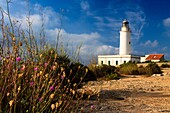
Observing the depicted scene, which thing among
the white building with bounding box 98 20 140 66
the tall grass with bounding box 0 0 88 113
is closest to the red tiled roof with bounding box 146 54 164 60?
the white building with bounding box 98 20 140 66

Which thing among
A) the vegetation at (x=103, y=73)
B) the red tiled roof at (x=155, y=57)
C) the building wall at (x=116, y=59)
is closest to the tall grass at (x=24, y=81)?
the vegetation at (x=103, y=73)

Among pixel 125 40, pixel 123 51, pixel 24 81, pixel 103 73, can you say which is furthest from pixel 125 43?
pixel 24 81

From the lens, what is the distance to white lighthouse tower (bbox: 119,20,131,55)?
58031 millimetres

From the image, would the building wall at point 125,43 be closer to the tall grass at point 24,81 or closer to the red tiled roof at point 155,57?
the red tiled roof at point 155,57

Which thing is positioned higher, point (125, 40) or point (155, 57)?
point (125, 40)

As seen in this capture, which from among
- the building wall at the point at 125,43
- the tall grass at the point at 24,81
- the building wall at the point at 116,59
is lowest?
the tall grass at the point at 24,81

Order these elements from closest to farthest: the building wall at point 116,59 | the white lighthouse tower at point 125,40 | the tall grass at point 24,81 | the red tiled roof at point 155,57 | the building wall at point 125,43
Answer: the tall grass at point 24,81 → the building wall at point 116,59 → the red tiled roof at point 155,57 → the building wall at point 125,43 → the white lighthouse tower at point 125,40

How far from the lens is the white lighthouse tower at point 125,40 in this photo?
58031 mm

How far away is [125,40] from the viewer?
58.5 m

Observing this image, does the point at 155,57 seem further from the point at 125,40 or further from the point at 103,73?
the point at 103,73

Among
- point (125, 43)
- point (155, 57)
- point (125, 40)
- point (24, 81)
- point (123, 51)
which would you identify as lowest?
point (24, 81)

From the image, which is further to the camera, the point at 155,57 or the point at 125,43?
the point at 125,43

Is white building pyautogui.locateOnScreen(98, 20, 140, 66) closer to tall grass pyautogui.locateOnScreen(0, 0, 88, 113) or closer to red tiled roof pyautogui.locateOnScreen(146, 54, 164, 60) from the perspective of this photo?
red tiled roof pyautogui.locateOnScreen(146, 54, 164, 60)

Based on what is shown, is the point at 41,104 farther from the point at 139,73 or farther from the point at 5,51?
the point at 139,73
